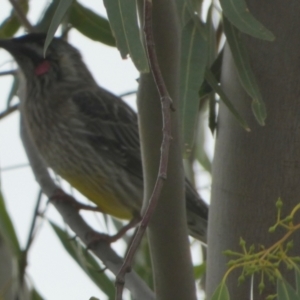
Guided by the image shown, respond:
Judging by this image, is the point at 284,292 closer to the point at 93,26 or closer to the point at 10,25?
the point at 93,26

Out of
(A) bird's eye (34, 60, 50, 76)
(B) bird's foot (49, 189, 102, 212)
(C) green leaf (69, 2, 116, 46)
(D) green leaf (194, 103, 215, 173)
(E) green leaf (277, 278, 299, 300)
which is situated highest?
(A) bird's eye (34, 60, 50, 76)

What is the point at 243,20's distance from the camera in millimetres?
1391

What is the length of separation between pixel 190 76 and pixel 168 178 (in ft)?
0.87

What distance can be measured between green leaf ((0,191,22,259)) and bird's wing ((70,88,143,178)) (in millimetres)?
693

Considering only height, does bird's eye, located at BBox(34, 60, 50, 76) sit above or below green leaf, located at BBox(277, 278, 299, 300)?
above

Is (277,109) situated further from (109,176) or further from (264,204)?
(109,176)

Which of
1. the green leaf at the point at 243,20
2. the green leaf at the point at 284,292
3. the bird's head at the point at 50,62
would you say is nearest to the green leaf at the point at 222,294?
the green leaf at the point at 284,292

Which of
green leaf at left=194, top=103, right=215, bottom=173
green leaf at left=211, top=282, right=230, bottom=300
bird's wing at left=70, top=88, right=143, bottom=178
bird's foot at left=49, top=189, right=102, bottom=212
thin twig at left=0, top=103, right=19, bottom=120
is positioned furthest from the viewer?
bird's wing at left=70, top=88, right=143, bottom=178

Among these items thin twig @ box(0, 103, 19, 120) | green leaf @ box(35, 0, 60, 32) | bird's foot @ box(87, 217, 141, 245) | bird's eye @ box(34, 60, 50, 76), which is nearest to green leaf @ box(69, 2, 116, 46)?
green leaf @ box(35, 0, 60, 32)

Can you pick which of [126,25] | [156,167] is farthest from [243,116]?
[126,25]

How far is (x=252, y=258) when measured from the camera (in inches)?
45.9

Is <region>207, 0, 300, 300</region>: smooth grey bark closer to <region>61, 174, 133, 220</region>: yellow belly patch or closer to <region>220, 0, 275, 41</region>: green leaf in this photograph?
<region>220, 0, 275, 41</region>: green leaf

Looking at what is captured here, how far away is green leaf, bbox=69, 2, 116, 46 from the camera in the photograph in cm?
238

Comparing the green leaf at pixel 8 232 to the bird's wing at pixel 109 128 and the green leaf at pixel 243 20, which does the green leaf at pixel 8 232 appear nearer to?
the bird's wing at pixel 109 128
